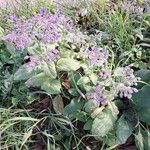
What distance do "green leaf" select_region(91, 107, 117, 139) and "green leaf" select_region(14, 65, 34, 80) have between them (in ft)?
1.48

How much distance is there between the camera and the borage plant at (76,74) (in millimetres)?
2305

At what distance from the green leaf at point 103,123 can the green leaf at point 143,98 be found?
0.14 m

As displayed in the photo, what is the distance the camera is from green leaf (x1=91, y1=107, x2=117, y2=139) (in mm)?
2289

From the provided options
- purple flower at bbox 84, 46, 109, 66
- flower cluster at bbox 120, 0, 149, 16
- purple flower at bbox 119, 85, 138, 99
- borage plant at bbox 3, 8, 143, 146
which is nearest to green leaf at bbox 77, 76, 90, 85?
borage plant at bbox 3, 8, 143, 146

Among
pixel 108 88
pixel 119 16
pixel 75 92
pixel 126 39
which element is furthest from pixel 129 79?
pixel 119 16

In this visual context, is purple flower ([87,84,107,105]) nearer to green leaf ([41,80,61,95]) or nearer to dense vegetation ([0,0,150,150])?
dense vegetation ([0,0,150,150])

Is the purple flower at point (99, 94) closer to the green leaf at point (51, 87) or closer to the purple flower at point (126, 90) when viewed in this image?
the purple flower at point (126, 90)

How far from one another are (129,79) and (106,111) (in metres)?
0.22

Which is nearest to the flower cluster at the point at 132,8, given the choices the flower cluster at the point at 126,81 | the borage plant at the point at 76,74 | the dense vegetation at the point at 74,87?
the dense vegetation at the point at 74,87

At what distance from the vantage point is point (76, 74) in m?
2.53

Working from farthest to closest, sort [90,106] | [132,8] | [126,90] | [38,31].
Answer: [132,8] → [38,31] → [90,106] → [126,90]

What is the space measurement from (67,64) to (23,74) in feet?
0.81

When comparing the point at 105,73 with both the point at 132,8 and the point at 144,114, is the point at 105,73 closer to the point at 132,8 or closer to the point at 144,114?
the point at 144,114

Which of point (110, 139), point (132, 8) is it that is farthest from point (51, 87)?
point (132, 8)
